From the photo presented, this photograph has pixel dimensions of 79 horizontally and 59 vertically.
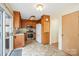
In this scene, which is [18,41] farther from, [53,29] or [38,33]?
[53,29]

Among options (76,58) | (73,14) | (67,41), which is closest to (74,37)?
(67,41)

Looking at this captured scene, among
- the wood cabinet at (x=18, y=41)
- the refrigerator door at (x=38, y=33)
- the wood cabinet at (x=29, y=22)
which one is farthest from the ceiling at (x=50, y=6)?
the wood cabinet at (x=29, y=22)

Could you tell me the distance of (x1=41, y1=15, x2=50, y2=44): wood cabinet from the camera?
5207mm

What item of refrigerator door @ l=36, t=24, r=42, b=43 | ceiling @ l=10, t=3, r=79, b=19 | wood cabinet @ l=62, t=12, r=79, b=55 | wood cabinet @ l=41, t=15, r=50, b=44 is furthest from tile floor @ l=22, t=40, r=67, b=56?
ceiling @ l=10, t=3, r=79, b=19

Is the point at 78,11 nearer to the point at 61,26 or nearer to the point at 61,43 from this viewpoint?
the point at 61,26

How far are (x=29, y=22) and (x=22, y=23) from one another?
44cm

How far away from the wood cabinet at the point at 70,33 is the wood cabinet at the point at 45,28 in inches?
59.4

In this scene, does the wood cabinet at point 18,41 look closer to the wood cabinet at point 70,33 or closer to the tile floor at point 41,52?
the tile floor at point 41,52

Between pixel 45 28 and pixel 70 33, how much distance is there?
198 cm

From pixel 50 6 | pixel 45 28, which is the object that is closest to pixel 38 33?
pixel 45 28

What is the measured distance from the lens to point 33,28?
6.15 m

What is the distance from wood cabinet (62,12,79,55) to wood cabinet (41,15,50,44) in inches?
59.4

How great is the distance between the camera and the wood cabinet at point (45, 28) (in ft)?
17.1

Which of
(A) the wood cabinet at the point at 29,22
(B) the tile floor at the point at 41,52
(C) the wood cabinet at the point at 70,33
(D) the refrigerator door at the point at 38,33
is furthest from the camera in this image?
(A) the wood cabinet at the point at 29,22
